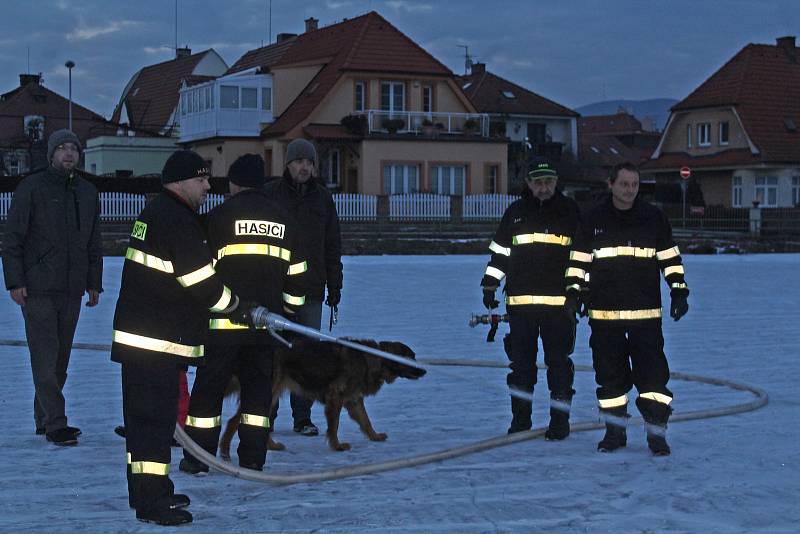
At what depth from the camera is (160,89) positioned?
204 feet

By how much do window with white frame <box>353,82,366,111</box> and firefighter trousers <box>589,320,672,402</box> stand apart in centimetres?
3887

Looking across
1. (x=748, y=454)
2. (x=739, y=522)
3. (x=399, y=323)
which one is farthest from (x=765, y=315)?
(x=739, y=522)

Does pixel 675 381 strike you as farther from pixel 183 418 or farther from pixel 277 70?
pixel 277 70

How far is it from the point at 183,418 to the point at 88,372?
3.49 metres

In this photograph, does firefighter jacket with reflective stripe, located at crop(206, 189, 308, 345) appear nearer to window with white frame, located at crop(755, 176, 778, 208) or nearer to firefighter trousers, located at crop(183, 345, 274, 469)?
firefighter trousers, located at crop(183, 345, 274, 469)

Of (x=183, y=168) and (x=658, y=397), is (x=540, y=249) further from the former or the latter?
(x=183, y=168)

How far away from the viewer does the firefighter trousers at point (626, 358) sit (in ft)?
23.7

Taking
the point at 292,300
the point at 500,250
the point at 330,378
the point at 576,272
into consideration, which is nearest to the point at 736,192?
the point at 500,250

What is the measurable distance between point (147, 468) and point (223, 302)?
0.92 metres

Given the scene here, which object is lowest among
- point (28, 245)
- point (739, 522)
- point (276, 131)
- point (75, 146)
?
point (739, 522)

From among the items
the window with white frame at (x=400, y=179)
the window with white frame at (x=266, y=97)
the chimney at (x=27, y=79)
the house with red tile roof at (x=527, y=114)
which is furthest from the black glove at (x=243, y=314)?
the chimney at (x=27, y=79)

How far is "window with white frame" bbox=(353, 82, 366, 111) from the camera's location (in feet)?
149

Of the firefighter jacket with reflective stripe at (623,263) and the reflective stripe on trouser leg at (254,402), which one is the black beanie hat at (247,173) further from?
the firefighter jacket with reflective stripe at (623,263)

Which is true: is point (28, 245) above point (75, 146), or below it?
below
